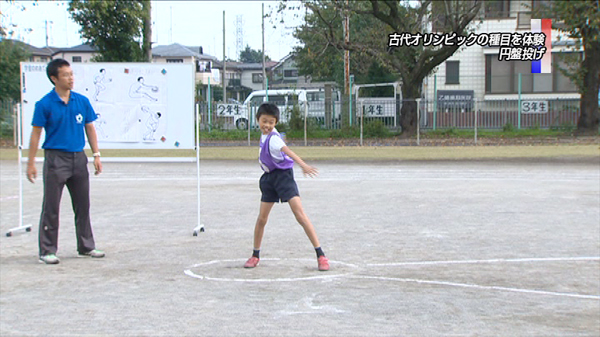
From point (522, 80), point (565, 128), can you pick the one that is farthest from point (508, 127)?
point (522, 80)

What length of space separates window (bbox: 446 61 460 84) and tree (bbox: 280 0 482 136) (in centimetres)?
1243

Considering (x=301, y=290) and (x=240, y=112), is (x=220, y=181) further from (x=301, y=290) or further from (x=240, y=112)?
(x=240, y=112)

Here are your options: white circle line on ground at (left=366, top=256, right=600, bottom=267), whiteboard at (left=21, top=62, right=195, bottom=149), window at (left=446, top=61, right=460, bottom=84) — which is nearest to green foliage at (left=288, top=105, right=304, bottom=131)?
window at (left=446, top=61, right=460, bottom=84)

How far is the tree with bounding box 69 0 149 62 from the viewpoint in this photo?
3544 cm

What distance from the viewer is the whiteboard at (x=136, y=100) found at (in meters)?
10.4

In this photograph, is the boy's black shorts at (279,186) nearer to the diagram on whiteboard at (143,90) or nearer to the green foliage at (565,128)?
the diagram on whiteboard at (143,90)

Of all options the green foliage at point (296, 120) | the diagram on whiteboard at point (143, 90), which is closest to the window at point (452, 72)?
the green foliage at point (296, 120)

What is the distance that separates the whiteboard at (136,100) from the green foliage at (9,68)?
110 ft

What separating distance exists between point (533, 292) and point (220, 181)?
36.5ft

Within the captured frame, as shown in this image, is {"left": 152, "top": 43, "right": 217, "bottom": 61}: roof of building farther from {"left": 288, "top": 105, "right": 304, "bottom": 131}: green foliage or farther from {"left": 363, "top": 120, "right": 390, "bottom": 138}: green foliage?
{"left": 363, "top": 120, "right": 390, "bottom": 138}: green foliage

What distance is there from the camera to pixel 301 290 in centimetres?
677

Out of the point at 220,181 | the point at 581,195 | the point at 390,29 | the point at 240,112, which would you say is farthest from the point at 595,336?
the point at 390,29

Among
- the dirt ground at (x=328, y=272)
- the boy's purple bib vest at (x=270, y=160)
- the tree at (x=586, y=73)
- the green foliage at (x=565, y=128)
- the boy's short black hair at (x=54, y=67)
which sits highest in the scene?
the tree at (x=586, y=73)

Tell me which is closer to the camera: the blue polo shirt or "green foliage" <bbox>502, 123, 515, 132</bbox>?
the blue polo shirt
